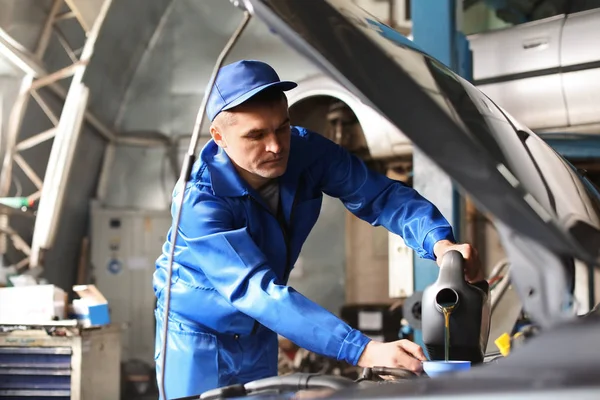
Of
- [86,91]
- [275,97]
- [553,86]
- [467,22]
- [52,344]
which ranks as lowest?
[52,344]

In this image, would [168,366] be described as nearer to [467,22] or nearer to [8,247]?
[8,247]

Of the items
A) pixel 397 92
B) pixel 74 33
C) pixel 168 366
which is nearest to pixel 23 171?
pixel 74 33

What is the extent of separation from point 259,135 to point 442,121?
657 millimetres

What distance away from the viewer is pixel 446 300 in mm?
1222

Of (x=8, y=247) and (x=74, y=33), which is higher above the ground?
(x=74, y=33)

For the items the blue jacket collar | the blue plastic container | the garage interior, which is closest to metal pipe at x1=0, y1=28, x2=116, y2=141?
the garage interior

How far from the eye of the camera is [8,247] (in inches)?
158

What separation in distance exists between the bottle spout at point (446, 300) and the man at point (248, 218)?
0.31ft

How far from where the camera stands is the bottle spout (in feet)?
3.96

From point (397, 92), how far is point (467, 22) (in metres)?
3.59

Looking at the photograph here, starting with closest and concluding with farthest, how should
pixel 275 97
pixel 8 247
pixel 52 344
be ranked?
pixel 275 97 → pixel 52 344 → pixel 8 247

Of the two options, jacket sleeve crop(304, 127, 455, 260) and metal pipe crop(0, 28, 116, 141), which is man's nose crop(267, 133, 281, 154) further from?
metal pipe crop(0, 28, 116, 141)

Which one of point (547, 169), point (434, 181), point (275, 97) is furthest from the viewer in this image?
point (434, 181)

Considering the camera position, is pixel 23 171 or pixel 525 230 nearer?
pixel 525 230
